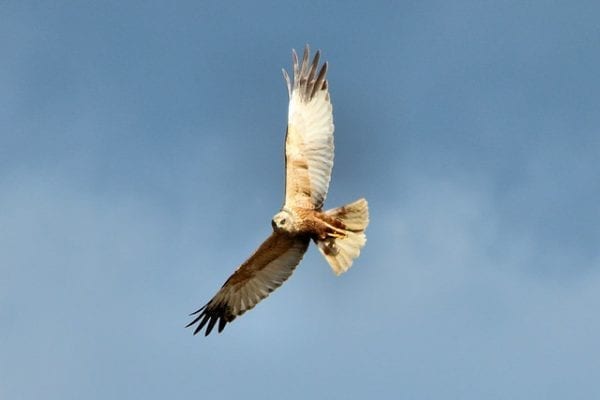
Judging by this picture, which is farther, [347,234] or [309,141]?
[309,141]

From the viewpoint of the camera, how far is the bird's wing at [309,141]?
14.5 metres

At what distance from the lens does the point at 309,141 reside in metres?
14.8

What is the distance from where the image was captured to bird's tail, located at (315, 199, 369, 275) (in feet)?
46.1

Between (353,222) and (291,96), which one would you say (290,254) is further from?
(291,96)

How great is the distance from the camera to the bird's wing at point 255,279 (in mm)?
14633

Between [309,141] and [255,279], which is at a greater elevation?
[309,141]

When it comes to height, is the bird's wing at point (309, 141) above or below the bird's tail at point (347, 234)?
above

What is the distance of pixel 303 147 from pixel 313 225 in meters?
1.25

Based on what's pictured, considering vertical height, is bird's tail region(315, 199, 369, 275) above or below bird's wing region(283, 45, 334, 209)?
below

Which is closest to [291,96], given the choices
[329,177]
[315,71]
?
[315,71]

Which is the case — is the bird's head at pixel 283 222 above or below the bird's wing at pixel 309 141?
below

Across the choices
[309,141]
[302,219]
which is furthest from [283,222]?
[309,141]

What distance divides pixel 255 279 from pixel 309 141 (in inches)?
83.5

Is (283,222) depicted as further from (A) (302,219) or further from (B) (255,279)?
(B) (255,279)
